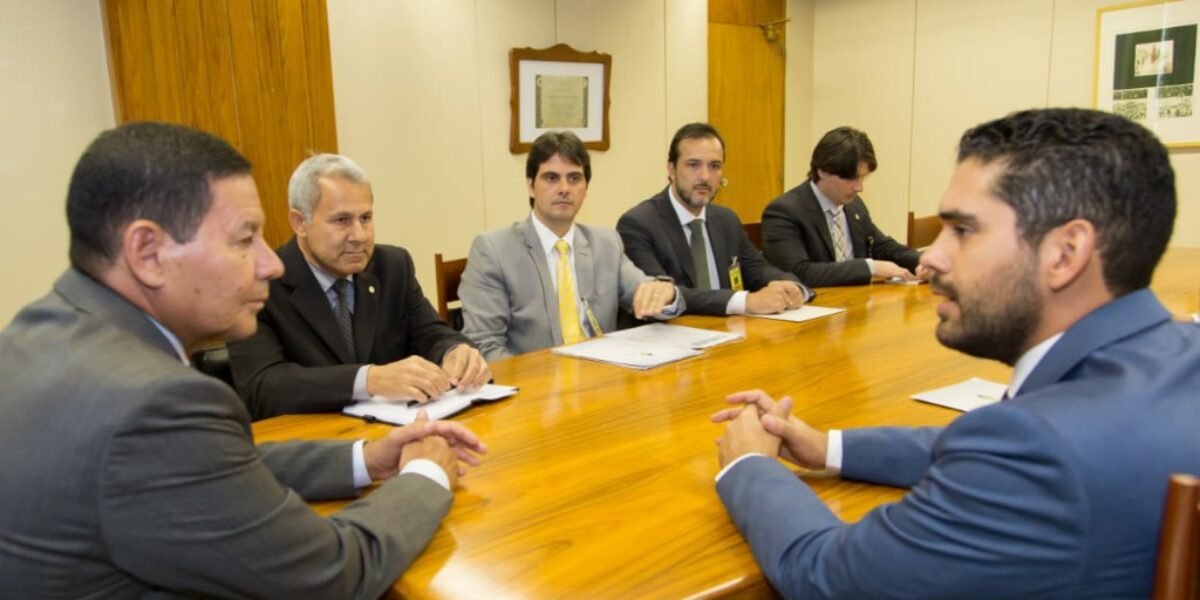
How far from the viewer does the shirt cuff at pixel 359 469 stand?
4.47 ft

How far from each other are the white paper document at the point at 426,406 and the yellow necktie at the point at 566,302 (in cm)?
89

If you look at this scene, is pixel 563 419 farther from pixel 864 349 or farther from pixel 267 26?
pixel 267 26

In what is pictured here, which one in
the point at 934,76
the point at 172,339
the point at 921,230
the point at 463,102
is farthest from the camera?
the point at 934,76

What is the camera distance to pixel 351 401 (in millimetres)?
1851

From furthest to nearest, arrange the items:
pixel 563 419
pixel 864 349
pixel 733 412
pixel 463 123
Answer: pixel 463 123 < pixel 864 349 < pixel 563 419 < pixel 733 412

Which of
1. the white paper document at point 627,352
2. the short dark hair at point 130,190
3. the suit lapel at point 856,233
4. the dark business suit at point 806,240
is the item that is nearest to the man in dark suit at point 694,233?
the dark business suit at point 806,240

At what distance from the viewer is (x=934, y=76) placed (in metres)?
5.71

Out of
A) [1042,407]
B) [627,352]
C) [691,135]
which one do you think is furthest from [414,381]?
[691,135]

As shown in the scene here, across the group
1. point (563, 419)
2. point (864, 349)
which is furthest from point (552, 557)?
point (864, 349)

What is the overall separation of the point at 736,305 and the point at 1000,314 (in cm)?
186

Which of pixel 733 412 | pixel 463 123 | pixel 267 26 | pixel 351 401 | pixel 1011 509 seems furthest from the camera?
pixel 463 123

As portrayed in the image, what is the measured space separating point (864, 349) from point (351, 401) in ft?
4.74

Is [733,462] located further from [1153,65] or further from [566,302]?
[1153,65]

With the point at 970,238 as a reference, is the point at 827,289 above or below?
below
